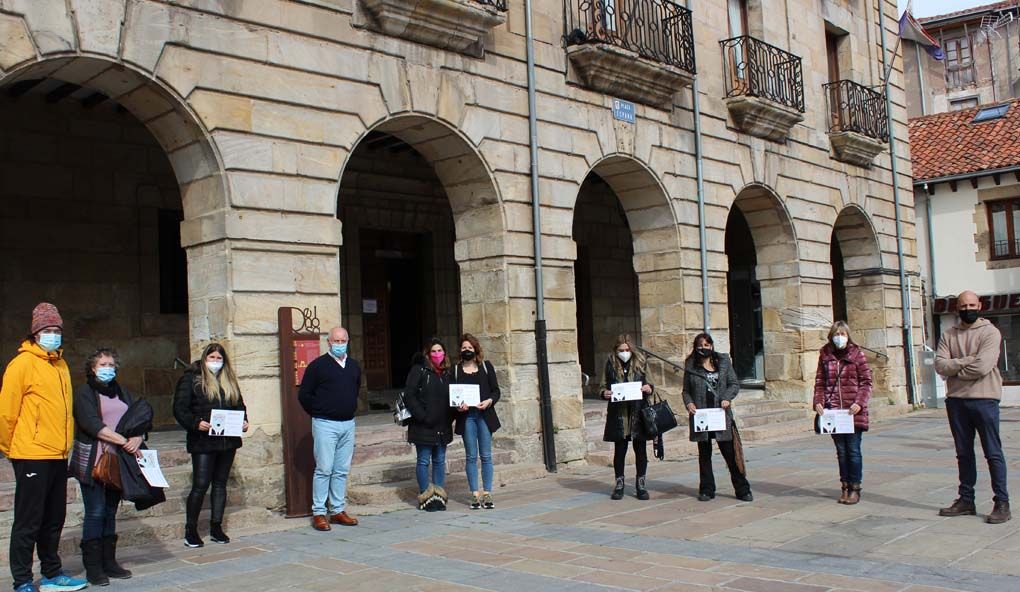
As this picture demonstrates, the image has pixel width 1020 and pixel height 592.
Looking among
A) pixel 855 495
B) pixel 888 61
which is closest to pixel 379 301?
pixel 855 495

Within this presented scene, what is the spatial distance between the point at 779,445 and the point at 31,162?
9.86 m

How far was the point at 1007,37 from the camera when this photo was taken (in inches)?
1446

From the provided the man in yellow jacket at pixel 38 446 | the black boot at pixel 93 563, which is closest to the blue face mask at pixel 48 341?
the man in yellow jacket at pixel 38 446

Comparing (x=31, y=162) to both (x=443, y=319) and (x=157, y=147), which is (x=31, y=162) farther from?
(x=443, y=319)

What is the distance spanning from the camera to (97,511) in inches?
240

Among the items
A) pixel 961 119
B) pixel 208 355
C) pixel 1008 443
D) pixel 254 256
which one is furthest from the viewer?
pixel 961 119

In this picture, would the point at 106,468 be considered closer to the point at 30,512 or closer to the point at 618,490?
the point at 30,512

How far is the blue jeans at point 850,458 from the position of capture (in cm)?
822

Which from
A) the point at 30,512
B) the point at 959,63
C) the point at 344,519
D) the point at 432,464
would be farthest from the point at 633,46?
the point at 959,63

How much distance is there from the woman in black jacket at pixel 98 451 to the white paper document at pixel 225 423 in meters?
0.92

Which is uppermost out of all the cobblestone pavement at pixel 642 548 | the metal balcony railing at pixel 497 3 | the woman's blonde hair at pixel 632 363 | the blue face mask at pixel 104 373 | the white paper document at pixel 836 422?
the metal balcony railing at pixel 497 3

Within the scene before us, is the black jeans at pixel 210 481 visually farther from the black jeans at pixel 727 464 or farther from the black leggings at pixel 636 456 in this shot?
the black jeans at pixel 727 464

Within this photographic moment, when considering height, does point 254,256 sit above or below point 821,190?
below

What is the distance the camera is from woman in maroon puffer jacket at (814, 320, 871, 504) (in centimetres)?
821
